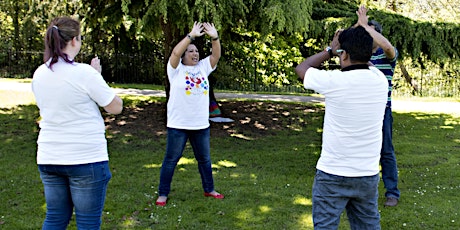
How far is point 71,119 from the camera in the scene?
2.98m

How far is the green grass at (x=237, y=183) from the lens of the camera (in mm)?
4848

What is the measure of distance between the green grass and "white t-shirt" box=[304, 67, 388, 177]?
1822mm

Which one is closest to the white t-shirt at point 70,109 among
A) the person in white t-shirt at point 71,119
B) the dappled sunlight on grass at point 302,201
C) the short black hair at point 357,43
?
the person in white t-shirt at point 71,119

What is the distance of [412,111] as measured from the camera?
13.2 meters

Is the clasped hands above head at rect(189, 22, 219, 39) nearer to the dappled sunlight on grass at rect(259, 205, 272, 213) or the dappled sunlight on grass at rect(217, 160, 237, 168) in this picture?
the dappled sunlight on grass at rect(259, 205, 272, 213)

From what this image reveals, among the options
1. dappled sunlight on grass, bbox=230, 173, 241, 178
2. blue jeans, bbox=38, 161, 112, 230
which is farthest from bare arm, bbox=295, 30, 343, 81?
dappled sunlight on grass, bbox=230, 173, 241, 178

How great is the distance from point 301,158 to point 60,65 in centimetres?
523

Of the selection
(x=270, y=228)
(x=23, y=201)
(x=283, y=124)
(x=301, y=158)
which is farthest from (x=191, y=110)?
(x=283, y=124)

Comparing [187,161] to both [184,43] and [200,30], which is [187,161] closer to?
[184,43]

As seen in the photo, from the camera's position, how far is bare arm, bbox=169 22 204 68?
15.4 feet

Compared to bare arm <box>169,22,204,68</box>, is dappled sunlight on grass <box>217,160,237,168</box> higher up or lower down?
lower down

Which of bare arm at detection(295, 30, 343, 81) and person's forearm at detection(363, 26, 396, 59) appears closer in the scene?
bare arm at detection(295, 30, 343, 81)

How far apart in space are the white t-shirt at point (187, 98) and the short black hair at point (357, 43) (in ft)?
7.50

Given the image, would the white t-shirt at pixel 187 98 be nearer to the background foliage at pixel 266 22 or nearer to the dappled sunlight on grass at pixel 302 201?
the dappled sunlight on grass at pixel 302 201
